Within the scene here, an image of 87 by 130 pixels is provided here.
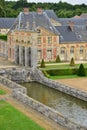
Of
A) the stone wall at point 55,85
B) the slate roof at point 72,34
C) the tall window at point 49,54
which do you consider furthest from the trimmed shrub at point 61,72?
the slate roof at point 72,34

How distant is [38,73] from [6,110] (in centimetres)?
1536

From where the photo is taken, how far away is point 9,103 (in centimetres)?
2719

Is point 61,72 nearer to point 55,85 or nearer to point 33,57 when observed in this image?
point 33,57

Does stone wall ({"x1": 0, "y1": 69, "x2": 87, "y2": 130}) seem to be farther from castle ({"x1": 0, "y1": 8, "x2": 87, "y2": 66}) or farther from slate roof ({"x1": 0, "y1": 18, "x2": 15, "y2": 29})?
slate roof ({"x1": 0, "y1": 18, "x2": 15, "y2": 29})

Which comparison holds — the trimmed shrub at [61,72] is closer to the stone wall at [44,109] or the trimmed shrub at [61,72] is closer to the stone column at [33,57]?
the stone column at [33,57]

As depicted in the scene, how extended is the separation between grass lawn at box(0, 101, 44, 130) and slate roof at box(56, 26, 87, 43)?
79.6 feet

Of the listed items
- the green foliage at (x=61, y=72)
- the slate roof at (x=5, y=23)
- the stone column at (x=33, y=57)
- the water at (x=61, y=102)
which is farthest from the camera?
the slate roof at (x=5, y=23)

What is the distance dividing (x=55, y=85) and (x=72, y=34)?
14.7m

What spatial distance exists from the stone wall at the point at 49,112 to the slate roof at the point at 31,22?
54.2ft

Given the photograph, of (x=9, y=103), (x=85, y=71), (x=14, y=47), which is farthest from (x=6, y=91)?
(x=14, y=47)

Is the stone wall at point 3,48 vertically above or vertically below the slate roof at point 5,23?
below

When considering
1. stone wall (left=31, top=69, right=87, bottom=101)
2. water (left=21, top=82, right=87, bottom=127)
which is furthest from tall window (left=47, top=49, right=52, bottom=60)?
water (left=21, top=82, right=87, bottom=127)

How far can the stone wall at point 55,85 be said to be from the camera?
106 ft

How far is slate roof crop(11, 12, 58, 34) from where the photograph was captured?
44.6 m
